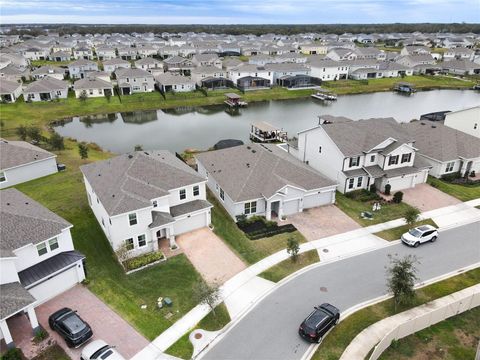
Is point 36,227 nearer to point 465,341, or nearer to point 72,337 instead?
point 72,337

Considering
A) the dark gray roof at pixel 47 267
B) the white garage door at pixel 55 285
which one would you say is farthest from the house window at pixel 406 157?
the white garage door at pixel 55 285

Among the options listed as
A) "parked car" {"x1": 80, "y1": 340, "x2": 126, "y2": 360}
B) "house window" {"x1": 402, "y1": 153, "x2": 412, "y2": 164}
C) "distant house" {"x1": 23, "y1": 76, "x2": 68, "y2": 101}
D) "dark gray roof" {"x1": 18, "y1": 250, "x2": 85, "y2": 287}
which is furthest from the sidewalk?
"distant house" {"x1": 23, "y1": 76, "x2": 68, "y2": 101}

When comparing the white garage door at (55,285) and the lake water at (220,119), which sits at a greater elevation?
the white garage door at (55,285)

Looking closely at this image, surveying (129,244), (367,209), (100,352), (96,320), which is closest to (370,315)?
(367,209)

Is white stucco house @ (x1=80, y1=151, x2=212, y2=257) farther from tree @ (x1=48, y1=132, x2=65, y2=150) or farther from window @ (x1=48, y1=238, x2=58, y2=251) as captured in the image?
tree @ (x1=48, y1=132, x2=65, y2=150)

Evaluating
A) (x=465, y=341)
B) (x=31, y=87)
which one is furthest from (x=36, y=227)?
(x=31, y=87)

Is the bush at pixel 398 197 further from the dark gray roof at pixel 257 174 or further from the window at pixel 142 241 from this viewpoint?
the window at pixel 142 241

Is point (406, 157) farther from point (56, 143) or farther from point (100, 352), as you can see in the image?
point (56, 143)
